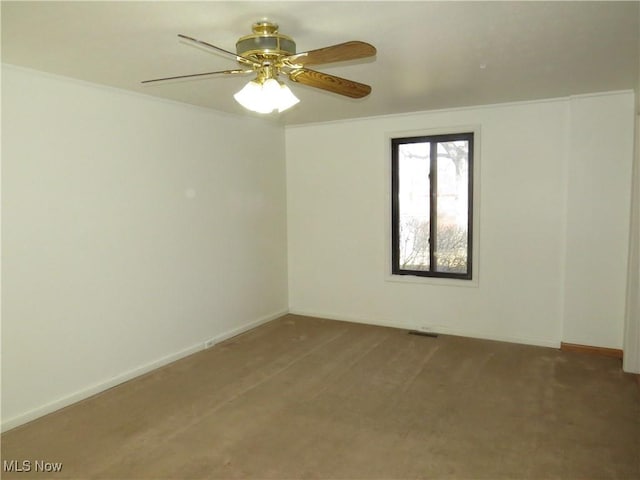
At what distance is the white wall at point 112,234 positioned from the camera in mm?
3004

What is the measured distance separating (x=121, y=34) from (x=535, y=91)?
3289 millimetres

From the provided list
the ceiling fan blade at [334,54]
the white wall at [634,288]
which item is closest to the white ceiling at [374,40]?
the ceiling fan blade at [334,54]

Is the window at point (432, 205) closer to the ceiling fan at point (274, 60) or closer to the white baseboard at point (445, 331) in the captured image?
the white baseboard at point (445, 331)

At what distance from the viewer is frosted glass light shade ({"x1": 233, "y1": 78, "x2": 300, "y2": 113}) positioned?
237cm

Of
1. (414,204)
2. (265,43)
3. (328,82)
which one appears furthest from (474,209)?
(265,43)

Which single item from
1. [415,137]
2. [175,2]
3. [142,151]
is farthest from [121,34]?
[415,137]

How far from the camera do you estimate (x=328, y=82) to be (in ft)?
8.45

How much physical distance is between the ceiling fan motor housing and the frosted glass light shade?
14cm

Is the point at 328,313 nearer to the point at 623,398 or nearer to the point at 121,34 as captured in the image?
the point at 623,398

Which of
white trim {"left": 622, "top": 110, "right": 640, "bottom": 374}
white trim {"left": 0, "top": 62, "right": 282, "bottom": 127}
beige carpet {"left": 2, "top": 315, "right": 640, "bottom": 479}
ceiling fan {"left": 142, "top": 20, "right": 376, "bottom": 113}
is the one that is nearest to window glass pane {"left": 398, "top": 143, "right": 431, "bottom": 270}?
beige carpet {"left": 2, "top": 315, "right": 640, "bottom": 479}

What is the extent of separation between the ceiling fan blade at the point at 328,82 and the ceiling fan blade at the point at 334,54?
0.15 metres

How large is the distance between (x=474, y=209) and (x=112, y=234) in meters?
3.42

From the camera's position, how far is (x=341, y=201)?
5391mm

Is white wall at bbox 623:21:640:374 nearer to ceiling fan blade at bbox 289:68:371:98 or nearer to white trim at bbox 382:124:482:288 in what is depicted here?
white trim at bbox 382:124:482:288
